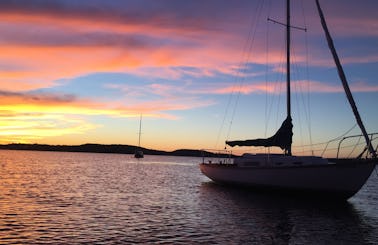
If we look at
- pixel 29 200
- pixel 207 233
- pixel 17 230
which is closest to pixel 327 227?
pixel 207 233

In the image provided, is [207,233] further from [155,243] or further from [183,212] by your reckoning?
[183,212]

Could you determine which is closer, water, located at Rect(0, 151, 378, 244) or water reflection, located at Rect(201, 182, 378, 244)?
water, located at Rect(0, 151, 378, 244)

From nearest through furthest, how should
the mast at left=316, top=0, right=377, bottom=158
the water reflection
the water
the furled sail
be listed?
the water, the water reflection, the mast at left=316, top=0, right=377, bottom=158, the furled sail

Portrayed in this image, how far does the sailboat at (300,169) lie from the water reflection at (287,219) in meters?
1.18

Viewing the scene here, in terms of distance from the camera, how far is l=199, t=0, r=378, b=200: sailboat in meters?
26.9

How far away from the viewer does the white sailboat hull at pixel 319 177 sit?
2689cm

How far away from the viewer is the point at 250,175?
32.9 meters

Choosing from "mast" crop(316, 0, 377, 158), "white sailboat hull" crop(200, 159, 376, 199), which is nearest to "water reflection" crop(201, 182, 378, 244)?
"white sailboat hull" crop(200, 159, 376, 199)

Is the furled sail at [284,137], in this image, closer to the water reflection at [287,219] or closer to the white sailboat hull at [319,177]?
the white sailboat hull at [319,177]

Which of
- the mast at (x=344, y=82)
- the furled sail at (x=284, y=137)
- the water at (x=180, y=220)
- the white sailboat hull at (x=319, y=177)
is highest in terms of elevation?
the mast at (x=344, y=82)

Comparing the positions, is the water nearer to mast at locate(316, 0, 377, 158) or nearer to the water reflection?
the water reflection

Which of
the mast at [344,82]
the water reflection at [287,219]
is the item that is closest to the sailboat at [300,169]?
the mast at [344,82]

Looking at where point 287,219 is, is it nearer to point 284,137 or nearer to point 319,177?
point 319,177

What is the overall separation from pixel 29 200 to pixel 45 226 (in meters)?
10.8
